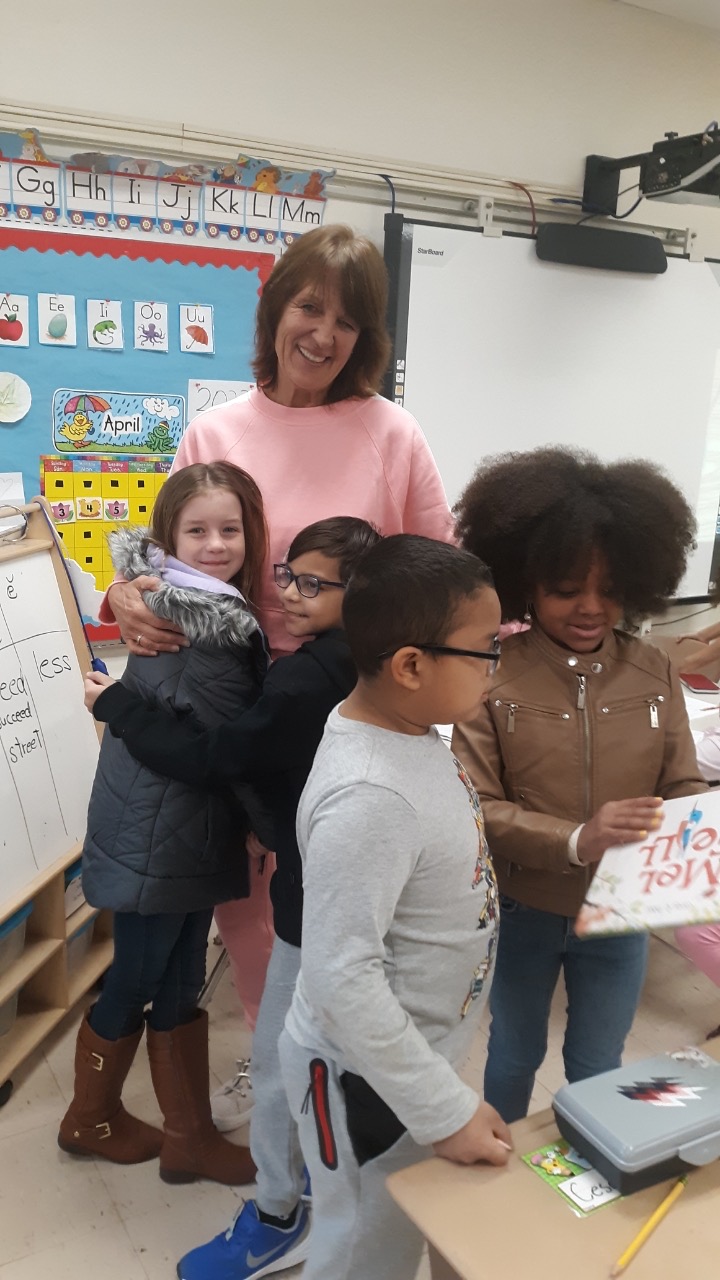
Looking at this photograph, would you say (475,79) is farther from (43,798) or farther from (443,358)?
(43,798)

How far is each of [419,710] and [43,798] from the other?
136 cm

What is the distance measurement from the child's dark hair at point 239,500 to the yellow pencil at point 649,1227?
39.8 inches

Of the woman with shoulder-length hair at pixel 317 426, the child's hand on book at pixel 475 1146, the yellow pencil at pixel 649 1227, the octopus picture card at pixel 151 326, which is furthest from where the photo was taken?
the octopus picture card at pixel 151 326

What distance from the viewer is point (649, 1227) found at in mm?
853

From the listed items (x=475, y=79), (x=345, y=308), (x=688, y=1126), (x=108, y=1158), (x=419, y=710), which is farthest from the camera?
(x=475, y=79)

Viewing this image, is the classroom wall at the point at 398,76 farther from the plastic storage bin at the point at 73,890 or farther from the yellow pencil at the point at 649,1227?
the yellow pencil at the point at 649,1227

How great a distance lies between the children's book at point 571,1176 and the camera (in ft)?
2.90

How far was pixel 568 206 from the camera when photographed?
3.33 m

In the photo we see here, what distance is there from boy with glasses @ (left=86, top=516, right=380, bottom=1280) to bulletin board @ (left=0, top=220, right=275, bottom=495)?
46.3 inches

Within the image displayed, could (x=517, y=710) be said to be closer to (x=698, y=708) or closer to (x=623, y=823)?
(x=623, y=823)

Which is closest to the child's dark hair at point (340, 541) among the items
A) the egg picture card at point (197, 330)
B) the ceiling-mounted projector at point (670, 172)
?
the egg picture card at point (197, 330)

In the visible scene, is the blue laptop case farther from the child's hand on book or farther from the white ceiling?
the white ceiling

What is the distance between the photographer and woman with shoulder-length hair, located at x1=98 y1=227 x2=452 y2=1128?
154 cm

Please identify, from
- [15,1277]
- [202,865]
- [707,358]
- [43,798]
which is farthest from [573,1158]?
[707,358]
